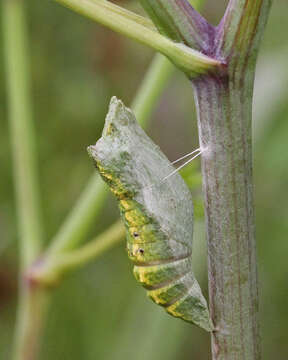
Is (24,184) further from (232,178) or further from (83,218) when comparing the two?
(232,178)

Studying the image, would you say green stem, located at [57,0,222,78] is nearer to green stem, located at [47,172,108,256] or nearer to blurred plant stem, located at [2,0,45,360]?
green stem, located at [47,172,108,256]

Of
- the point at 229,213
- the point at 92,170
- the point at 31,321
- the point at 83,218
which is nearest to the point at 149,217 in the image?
the point at 229,213

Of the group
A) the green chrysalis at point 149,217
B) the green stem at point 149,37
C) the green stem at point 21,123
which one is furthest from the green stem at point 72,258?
the green stem at point 149,37

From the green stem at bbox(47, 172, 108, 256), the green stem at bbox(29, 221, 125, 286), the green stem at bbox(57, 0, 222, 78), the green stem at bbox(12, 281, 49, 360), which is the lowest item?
the green stem at bbox(12, 281, 49, 360)

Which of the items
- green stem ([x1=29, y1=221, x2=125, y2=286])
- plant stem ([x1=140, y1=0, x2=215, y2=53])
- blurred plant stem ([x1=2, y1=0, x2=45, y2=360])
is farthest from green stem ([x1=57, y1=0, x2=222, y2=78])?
blurred plant stem ([x1=2, y1=0, x2=45, y2=360])

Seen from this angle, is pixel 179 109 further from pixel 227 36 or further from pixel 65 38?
pixel 227 36
